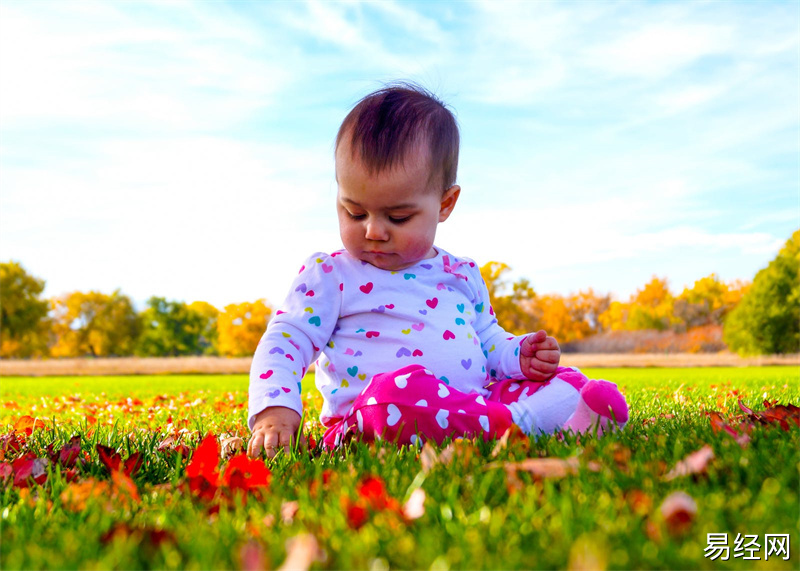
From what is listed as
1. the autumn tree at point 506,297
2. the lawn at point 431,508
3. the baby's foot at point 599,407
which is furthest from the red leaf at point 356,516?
the autumn tree at point 506,297

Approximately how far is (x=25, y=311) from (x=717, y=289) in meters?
52.7

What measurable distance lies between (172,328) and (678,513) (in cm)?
6687

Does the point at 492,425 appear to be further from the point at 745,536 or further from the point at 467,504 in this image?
the point at 745,536

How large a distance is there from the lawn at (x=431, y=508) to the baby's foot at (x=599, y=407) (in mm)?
325

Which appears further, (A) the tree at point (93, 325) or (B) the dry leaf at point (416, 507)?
(A) the tree at point (93, 325)

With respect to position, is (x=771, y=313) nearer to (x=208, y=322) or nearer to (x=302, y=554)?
(x=302, y=554)

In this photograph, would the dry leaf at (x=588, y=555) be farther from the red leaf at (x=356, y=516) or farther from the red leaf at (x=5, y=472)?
the red leaf at (x=5, y=472)

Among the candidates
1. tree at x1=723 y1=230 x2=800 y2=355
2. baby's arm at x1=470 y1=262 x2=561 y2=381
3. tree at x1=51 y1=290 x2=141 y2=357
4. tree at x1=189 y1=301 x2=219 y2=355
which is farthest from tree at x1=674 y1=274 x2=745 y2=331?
baby's arm at x1=470 y1=262 x2=561 y2=381

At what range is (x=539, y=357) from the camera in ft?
10.3

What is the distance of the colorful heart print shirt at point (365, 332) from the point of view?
3.02m

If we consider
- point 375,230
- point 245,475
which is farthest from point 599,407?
point 245,475

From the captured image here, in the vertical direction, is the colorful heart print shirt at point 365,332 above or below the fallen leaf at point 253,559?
above

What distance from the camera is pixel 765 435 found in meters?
2.10

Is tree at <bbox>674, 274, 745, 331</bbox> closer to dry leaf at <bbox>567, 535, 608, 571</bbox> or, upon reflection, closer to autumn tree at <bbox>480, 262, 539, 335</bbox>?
autumn tree at <bbox>480, 262, 539, 335</bbox>
